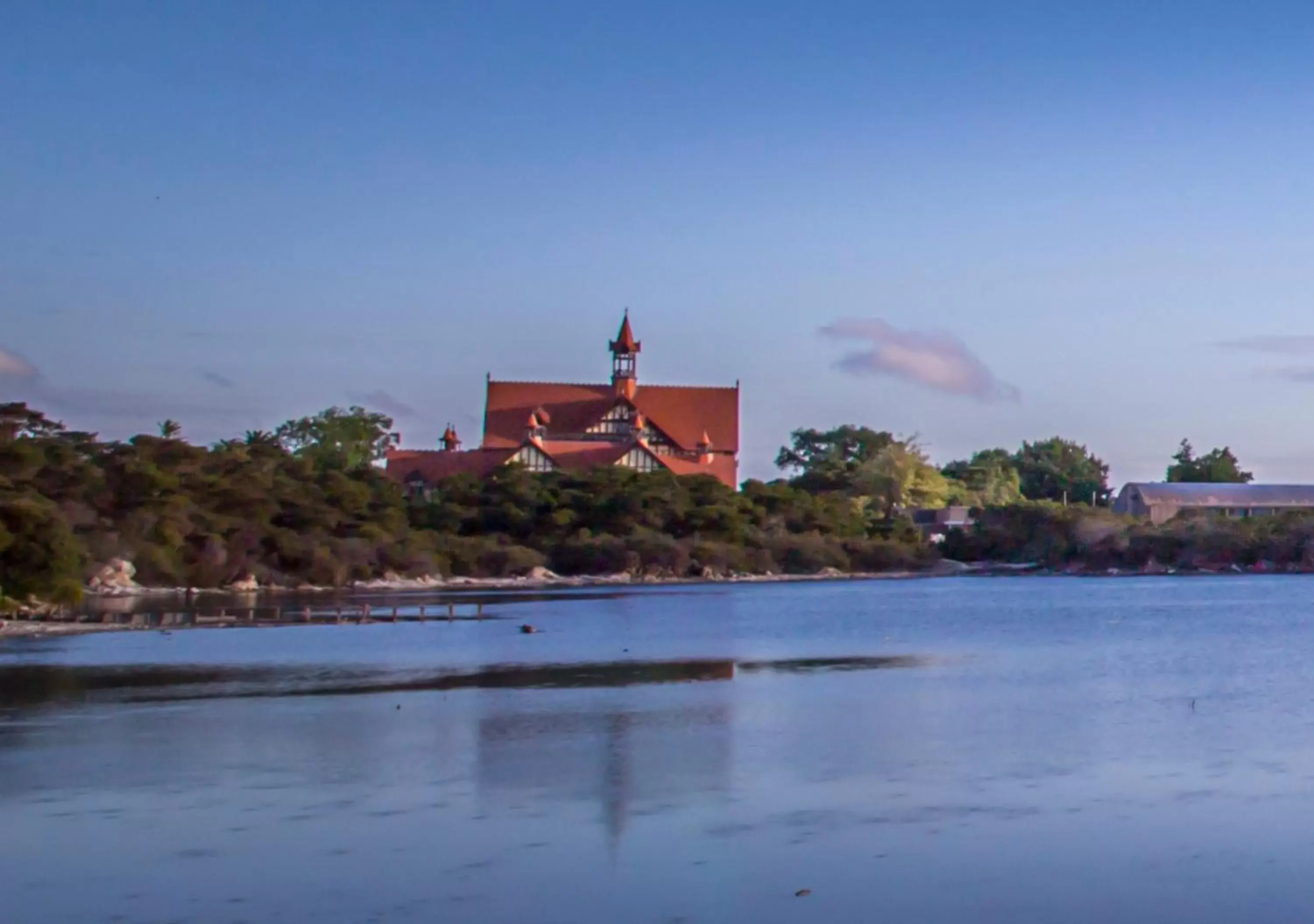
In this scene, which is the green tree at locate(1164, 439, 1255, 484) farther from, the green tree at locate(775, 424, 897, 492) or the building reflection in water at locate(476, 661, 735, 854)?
the building reflection in water at locate(476, 661, 735, 854)

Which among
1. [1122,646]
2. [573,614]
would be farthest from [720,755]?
[573,614]

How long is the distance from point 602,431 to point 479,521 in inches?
633

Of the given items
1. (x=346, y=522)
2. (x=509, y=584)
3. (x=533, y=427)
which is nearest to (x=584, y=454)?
(x=533, y=427)

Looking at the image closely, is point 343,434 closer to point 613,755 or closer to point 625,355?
point 625,355

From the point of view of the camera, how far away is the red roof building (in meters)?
80.5

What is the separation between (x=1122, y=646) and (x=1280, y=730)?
13.6m

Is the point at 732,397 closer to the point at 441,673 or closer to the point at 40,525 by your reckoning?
the point at 40,525

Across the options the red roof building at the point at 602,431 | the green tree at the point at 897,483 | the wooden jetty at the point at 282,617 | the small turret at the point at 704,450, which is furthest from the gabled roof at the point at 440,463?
the wooden jetty at the point at 282,617

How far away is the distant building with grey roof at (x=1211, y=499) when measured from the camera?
97.9m

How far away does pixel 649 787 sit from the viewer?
13.8 m

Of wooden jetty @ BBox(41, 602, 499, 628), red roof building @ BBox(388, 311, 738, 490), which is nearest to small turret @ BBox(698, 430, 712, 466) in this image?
red roof building @ BBox(388, 311, 738, 490)

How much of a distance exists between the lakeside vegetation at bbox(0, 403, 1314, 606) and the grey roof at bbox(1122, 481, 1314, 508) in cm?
822

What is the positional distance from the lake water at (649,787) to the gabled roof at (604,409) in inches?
2287

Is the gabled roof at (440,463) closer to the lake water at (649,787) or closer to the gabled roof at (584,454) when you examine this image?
the gabled roof at (584,454)
